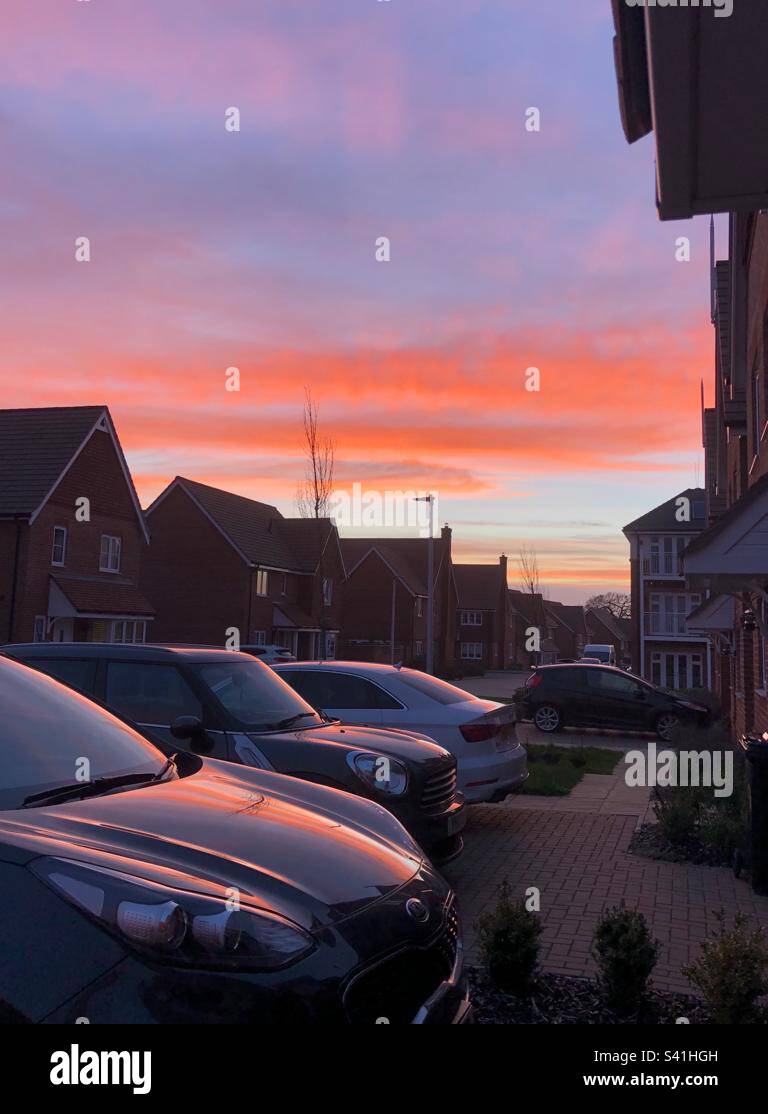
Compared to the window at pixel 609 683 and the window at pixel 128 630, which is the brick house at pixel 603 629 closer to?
the window at pixel 128 630

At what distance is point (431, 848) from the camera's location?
6.09 metres

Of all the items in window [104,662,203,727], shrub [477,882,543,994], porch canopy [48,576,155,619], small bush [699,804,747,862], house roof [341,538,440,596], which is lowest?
small bush [699,804,747,862]

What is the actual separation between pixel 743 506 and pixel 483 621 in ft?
216

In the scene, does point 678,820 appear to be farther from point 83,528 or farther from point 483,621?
point 483,621

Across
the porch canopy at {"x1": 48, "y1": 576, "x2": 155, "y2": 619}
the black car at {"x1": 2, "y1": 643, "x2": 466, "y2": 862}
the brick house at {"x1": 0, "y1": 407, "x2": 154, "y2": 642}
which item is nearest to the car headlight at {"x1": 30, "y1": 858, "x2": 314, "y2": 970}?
the black car at {"x1": 2, "y1": 643, "x2": 466, "y2": 862}

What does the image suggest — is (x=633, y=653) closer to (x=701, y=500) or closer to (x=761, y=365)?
→ (x=701, y=500)

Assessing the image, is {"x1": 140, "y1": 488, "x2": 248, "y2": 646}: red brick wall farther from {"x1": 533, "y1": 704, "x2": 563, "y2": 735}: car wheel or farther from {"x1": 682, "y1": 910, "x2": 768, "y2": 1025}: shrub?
{"x1": 682, "y1": 910, "x2": 768, "y2": 1025}: shrub

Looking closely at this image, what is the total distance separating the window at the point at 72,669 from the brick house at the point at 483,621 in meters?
65.0

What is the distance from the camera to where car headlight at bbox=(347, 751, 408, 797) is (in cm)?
607

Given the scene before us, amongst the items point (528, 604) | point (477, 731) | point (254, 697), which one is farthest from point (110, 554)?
point (528, 604)

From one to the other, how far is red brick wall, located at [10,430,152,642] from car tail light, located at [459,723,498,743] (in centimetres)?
2333

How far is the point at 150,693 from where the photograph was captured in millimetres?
6711
